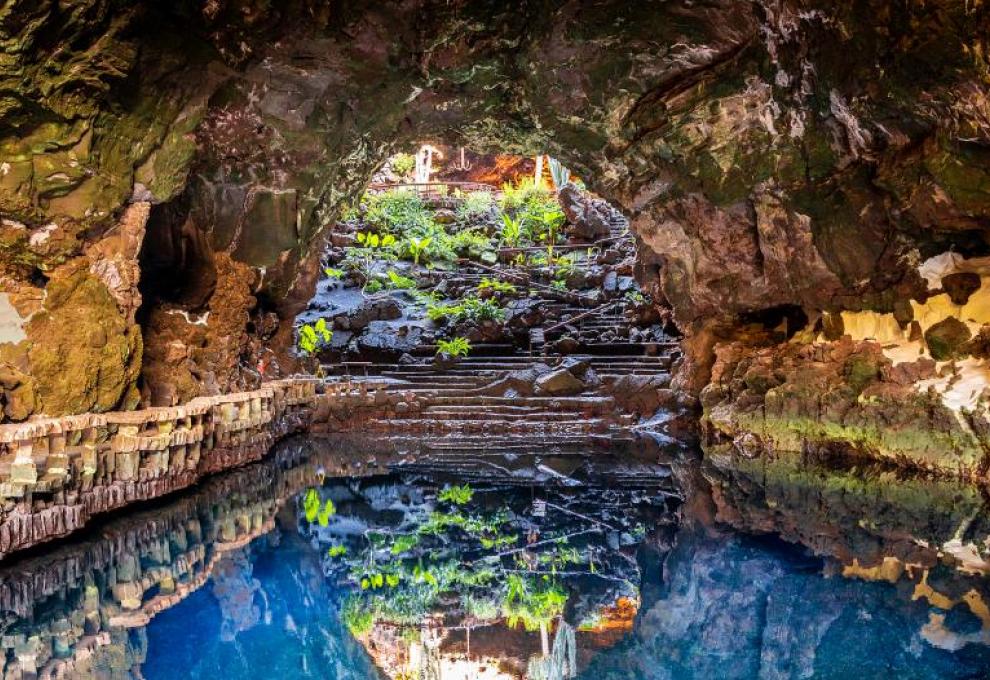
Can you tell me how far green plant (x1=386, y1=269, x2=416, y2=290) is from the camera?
23062 millimetres

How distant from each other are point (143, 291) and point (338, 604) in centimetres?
768

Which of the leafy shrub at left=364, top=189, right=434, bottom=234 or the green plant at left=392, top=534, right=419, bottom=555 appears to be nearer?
the green plant at left=392, top=534, right=419, bottom=555

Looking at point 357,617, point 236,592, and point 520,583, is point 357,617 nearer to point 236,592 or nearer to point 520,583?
point 236,592

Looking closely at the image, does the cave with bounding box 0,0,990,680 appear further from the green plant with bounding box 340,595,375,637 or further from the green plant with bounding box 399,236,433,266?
the green plant with bounding box 399,236,433,266

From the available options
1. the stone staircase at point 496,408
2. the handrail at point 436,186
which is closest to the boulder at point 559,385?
the stone staircase at point 496,408

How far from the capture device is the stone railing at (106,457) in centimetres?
673

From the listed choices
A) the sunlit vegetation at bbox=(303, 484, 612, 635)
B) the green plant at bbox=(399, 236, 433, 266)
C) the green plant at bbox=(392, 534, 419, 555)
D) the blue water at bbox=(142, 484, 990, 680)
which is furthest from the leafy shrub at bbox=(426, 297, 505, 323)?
the blue water at bbox=(142, 484, 990, 680)

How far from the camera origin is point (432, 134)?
14.2m

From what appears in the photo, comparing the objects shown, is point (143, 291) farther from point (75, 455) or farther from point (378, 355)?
point (378, 355)

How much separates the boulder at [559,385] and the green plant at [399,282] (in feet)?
28.0

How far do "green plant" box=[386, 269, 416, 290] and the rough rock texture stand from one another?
711cm

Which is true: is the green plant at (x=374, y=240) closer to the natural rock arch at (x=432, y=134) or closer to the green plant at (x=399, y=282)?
the green plant at (x=399, y=282)

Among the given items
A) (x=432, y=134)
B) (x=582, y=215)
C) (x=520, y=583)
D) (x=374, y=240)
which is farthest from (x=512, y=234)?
(x=520, y=583)

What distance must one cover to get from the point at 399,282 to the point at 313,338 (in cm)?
569
